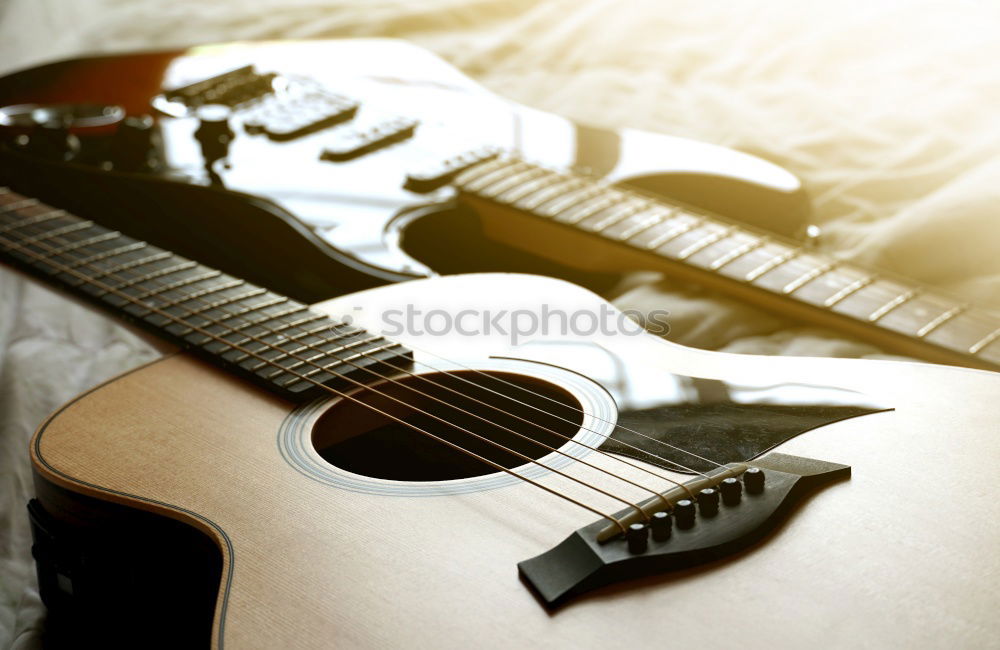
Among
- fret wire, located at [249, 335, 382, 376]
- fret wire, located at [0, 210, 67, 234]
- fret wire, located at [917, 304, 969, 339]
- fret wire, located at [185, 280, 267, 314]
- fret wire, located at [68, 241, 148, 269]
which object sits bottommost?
fret wire, located at [0, 210, 67, 234]

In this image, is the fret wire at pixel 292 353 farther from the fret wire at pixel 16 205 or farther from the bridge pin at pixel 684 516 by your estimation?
the fret wire at pixel 16 205

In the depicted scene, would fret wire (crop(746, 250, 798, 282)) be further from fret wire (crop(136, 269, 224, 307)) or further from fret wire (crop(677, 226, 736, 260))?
fret wire (crop(136, 269, 224, 307))

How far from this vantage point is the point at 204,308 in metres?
0.91

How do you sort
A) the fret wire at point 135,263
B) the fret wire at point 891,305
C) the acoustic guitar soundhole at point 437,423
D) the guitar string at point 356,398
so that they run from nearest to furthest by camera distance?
the guitar string at point 356,398
the acoustic guitar soundhole at point 437,423
the fret wire at point 891,305
the fret wire at point 135,263

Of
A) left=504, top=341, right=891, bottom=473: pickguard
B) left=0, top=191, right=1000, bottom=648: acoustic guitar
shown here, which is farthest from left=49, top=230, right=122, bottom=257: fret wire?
left=504, top=341, right=891, bottom=473: pickguard

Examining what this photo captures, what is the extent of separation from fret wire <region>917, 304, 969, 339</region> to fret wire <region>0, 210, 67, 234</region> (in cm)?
94

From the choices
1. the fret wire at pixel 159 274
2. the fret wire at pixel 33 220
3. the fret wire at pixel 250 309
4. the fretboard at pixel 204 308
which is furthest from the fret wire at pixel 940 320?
the fret wire at pixel 33 220

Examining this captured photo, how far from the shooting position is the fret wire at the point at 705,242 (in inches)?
39.1

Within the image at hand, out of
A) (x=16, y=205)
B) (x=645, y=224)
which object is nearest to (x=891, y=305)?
(x=645, y=224)

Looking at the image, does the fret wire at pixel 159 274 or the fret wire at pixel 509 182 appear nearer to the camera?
the fret wire at pixel 159 274

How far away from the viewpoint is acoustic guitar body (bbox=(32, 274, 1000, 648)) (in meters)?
0.51

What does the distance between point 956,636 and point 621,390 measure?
1.03 feet

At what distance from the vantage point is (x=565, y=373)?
787 millimetres

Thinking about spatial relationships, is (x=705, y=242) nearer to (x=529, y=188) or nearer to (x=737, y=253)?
(x=737, y=253)
